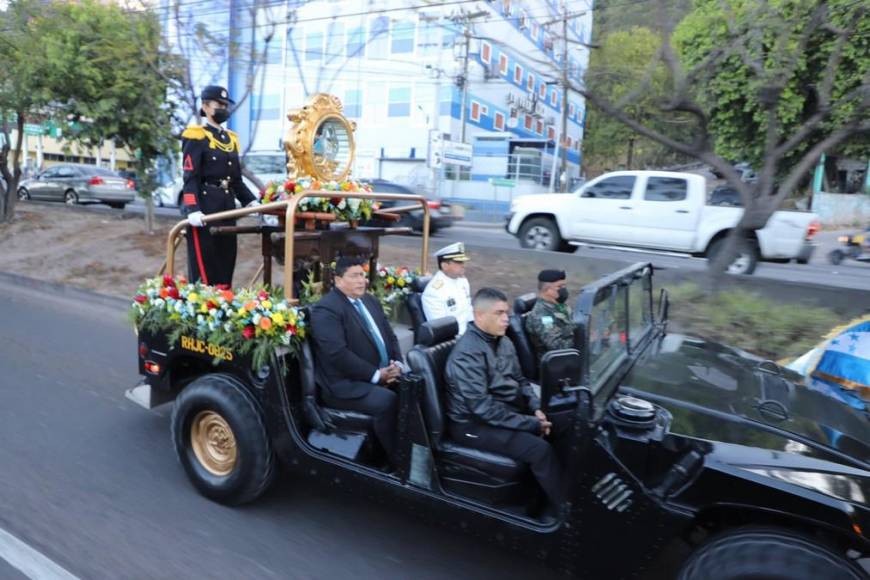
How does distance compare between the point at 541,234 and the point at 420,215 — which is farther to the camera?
the point at 420,215

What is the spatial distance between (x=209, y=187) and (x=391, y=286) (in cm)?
164

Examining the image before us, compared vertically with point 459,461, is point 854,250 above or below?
above

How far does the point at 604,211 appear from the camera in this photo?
39.4 feet

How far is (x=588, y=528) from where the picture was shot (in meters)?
2.60

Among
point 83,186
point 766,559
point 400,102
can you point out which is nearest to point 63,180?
point 83,186

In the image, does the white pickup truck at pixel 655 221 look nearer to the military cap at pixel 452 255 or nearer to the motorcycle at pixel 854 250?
the motorcycle at pixel 854 250

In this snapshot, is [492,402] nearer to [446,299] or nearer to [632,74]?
[446,299]

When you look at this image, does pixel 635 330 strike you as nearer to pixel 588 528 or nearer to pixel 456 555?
pixel 588 528

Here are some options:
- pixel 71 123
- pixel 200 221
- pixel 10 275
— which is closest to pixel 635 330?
pixel 200 221

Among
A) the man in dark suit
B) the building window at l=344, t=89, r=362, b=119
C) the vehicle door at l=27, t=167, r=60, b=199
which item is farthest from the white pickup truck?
the building window at l=344, t=89, r=362, b=119

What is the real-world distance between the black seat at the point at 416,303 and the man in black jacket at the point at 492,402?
5.50ft

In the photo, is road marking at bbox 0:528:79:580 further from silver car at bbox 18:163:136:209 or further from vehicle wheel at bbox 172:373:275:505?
silver car at bbox 18:163:136:209

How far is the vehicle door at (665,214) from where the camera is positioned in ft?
37.4

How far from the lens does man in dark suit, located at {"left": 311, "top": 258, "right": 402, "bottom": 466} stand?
3.43 m
